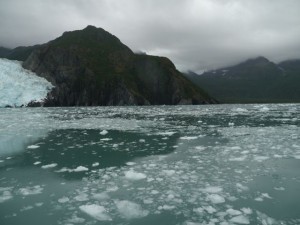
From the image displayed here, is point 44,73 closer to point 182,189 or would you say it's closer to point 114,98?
point 114,98

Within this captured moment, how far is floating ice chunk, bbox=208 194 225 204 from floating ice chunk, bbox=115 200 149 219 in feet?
6.38

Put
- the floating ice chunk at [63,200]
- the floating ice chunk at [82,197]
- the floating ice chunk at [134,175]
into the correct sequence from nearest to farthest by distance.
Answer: the floating ice chunk at [63,200]
the floating ice chunk at [82,197]
the floating ice chunk at [134,175]

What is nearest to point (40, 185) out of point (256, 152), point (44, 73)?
point (256, 152)

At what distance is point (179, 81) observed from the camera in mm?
180500

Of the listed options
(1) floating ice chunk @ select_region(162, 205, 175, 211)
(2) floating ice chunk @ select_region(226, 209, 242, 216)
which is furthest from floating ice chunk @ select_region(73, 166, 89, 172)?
(2) floating ice chunk @ select_region(226, 209, 242, 216)

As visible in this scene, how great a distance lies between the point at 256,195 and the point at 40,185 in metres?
6.88

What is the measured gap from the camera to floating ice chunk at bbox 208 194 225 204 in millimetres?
8531

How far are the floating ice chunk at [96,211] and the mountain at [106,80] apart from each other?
132 metres

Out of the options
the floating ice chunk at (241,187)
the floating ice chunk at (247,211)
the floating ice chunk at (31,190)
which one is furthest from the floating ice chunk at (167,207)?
the floating ice chunk at (31,190)

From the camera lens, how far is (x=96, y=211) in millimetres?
7902

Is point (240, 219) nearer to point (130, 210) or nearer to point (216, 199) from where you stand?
point (216, 199)

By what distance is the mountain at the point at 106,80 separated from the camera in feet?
509

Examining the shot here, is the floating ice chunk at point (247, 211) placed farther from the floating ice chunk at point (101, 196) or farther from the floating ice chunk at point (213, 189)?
the floating ice chunk at point (101, 196)

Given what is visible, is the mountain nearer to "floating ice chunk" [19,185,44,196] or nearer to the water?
the water
